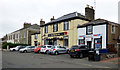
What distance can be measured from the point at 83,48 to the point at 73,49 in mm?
1383

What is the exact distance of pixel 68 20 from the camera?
27.2 m

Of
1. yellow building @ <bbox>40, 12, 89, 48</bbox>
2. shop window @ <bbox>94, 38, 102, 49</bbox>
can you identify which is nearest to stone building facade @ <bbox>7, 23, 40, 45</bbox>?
yellow building @ <bbox>40, 12, 89, 48</bbox>

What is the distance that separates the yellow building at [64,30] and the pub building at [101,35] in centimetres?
212

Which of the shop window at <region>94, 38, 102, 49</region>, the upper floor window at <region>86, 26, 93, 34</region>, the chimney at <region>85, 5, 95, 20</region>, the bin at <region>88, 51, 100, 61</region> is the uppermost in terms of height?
the chimney at <region>85, 5, 95, 20</region>

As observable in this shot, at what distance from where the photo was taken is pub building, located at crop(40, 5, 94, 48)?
25.9 meters

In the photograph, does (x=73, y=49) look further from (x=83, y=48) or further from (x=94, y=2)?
(x=94, y=2)

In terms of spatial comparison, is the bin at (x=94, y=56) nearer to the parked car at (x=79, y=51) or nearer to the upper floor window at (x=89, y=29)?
the parked car at (x=79, y=51)

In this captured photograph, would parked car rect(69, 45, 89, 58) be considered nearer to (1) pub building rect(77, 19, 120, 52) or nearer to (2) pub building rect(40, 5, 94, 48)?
(1) pub building rect(77, 19, 120, 52)

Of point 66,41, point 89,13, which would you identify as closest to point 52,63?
point 66,41

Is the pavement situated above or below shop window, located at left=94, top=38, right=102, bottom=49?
below

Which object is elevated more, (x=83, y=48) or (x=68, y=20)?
(x=68, y=20)

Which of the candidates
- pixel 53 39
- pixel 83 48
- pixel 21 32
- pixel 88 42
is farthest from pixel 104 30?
pixel 21 32

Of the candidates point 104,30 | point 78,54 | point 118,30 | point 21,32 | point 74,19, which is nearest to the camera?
point 78,54

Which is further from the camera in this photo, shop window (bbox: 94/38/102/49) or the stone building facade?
the stone building facade
